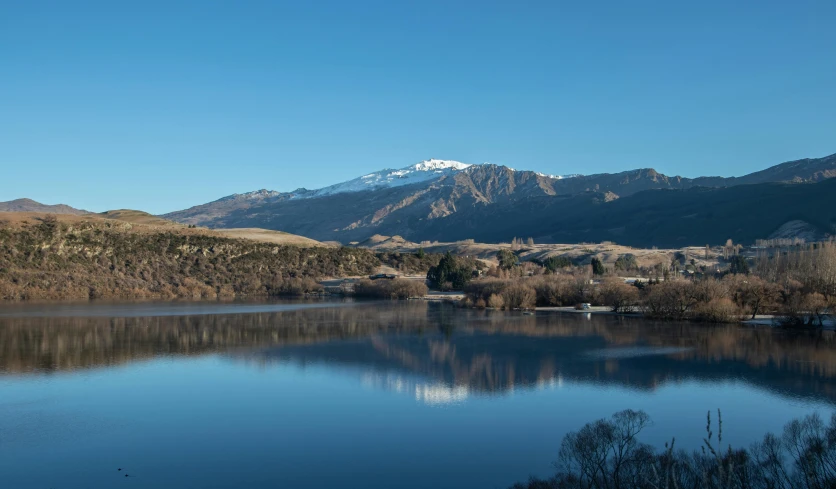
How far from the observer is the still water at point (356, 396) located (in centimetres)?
1828

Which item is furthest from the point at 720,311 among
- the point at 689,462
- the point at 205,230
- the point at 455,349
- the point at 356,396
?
the point at 205,230

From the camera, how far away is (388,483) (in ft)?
56.1

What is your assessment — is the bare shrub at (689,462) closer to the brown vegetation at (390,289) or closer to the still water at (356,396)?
the still water at (356,396)

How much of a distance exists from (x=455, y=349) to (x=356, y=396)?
1226cm

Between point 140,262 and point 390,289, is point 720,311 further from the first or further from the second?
point 140,262

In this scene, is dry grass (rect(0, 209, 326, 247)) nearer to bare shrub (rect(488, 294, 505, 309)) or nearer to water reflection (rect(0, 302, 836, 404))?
water reflection (rect(0, 302, 836, 404))

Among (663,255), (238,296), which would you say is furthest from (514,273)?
(663,255)

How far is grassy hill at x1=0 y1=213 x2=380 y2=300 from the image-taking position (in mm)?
72938

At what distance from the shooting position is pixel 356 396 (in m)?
26.7

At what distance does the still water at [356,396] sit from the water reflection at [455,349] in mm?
180

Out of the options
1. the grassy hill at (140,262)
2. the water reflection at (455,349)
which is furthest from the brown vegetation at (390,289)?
the water reflection at (455,349)

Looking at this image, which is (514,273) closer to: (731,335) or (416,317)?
(416,317)

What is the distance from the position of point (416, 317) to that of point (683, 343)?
73.3ft

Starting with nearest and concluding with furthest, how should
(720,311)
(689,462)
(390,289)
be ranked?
(689,462)
(720,311)
(390,289)
